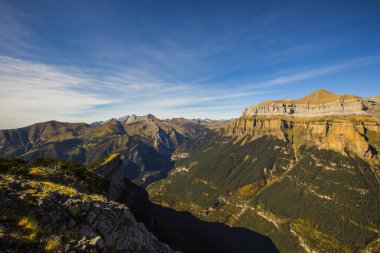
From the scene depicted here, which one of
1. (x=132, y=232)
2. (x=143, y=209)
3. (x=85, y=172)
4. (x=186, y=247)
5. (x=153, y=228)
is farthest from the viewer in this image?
(x=186, y=247)

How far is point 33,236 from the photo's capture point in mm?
27375

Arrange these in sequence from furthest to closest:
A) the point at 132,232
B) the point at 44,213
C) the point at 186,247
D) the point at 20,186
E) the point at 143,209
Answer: the point at 186,247
the point at 143,209
the point at 132,232
the point at 20,186
the point at 44,213

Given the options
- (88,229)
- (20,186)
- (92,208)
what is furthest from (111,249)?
(20,186)

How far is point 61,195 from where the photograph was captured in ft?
132

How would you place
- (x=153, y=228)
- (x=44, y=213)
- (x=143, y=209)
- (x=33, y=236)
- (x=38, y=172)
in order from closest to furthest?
1. (x=33, y=236)
2. (x=44, y=213)
3. (x=38, y=172)
4. (x=153, y=228)
5. (x=143, y=209)

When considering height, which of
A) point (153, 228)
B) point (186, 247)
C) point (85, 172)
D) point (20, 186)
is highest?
point (20, 186)

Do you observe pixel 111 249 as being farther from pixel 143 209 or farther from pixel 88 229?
pixel 143 209

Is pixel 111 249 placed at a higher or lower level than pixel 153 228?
higher

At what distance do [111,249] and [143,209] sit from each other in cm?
12219

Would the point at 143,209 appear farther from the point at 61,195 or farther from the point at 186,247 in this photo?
the point at 61,195

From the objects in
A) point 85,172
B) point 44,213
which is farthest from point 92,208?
point 85,172

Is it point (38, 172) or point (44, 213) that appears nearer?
point (44, 213)

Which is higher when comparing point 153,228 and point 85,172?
point 85,172

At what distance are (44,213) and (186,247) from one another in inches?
6109
